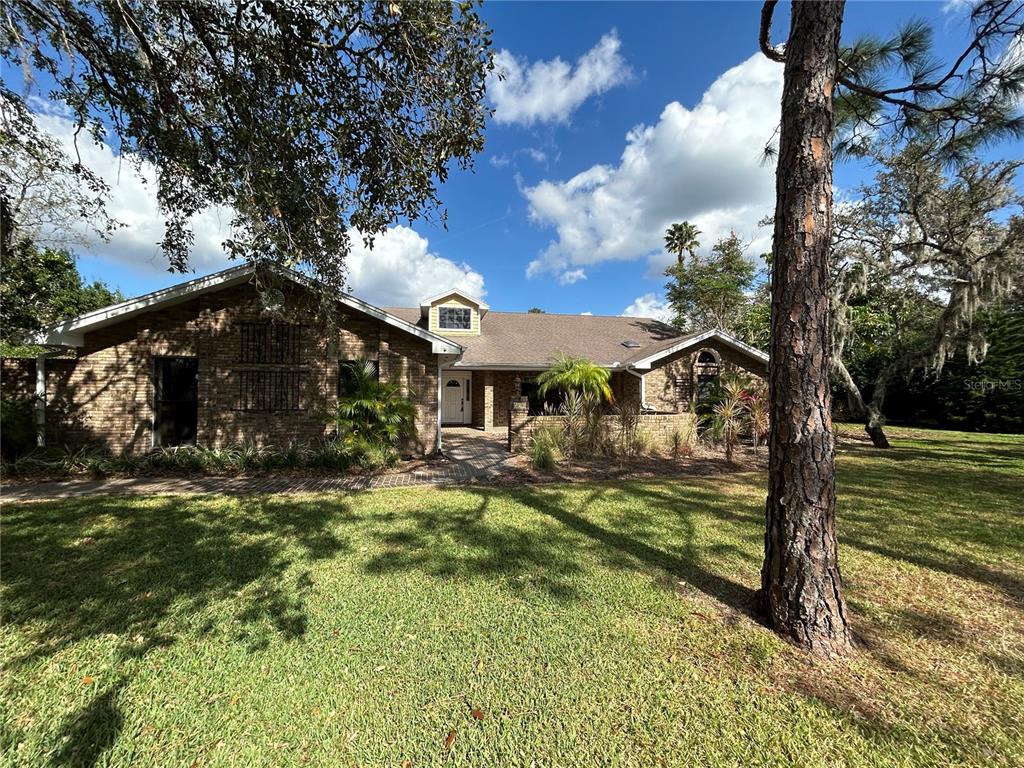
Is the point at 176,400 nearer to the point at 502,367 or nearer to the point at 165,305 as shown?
the point at 165,305

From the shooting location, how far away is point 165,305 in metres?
9.32

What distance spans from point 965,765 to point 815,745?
0.71 m

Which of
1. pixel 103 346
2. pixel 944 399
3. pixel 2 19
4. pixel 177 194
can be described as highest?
pixel 2 19

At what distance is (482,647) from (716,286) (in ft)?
86.9

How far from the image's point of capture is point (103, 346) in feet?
29.9

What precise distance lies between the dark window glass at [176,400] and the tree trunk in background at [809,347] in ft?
37.6

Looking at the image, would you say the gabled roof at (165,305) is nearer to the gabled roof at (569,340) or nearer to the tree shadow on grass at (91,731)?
the gabled roof at (569,340)

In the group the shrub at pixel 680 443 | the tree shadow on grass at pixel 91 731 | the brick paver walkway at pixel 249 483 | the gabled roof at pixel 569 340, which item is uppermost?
the gabled roof at pixel 569 340

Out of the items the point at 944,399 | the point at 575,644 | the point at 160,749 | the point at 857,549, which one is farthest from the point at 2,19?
the point at 944,399

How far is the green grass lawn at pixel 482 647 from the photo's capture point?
2.16 meters

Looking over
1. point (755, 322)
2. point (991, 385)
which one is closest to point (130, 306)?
point (755, 322)

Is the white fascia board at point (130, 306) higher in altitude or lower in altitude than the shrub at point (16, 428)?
higher

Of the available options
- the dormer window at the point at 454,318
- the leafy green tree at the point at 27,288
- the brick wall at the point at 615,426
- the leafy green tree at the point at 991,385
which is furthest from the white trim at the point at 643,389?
the leafy green tree at the point at 27,288

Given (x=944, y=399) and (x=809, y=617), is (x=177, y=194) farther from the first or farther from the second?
(x=944, y=399)
